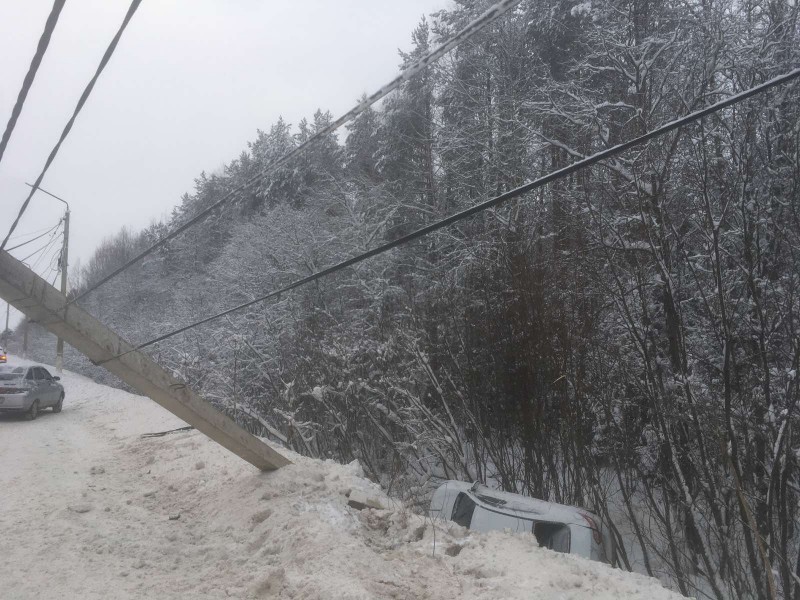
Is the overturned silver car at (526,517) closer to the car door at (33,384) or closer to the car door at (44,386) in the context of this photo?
the car door at (33,384)

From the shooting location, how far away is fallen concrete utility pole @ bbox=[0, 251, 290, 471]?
530 cm

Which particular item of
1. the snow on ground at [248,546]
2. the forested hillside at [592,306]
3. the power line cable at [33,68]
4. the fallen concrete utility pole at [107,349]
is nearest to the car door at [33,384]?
the forested hillside at [592,306]

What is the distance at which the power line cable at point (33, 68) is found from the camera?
292cm

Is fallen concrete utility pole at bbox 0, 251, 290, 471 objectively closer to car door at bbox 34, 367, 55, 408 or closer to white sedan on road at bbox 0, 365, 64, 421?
white sedan on road at bbox 0, 365, 64, 421

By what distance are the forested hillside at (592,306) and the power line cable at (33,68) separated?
6.01m

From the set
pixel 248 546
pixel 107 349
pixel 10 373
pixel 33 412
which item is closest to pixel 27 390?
pixel 33 412

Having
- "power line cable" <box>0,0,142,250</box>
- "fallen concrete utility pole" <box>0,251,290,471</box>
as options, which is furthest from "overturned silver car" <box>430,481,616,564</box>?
"power line cable" <box>0,0,142,250</box>

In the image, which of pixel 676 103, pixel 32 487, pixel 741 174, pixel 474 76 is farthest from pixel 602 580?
pixel 474 76

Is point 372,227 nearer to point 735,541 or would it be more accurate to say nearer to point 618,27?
point 618,27

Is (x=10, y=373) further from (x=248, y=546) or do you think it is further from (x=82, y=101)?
(x=82, y=101)

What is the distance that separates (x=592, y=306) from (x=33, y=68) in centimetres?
842

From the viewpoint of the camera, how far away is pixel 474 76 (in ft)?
57.8

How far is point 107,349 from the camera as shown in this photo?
225 inches

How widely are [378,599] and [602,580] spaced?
1665 mm
